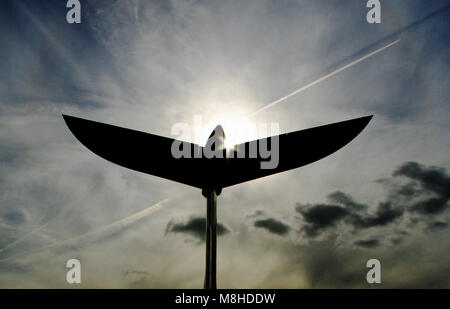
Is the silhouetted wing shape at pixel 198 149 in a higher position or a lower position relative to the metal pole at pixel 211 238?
higher

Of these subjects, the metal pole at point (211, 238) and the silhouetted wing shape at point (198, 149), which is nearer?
the silhouetted wing shape at point (198, 149)

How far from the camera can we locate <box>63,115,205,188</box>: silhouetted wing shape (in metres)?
8.26

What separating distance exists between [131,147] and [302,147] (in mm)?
5509

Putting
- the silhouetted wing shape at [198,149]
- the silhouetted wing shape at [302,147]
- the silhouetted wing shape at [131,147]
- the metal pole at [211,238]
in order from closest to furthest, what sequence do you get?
the silhouetted wing shape at [131,147] < the silhouetted wing shape at [198,149] < the silhouetted wing shape at [302,147] < the metal pole at [211,238]

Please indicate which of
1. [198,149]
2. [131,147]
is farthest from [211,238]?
[131,147]

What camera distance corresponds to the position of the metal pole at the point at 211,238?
11219 mm

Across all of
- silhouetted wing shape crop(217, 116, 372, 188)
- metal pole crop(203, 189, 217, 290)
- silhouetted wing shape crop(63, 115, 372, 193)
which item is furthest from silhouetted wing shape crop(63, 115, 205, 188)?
metal pole crop(203, 189, 217, 290)

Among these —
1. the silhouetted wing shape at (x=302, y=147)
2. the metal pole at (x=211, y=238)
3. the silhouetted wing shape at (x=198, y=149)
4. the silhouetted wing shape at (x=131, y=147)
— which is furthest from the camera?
the metal pole at (x=211, y=238)

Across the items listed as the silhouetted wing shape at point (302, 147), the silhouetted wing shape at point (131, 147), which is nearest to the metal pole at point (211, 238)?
the silhouetted wing shape at point (302, 147)

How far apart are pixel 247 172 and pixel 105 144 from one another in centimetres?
596

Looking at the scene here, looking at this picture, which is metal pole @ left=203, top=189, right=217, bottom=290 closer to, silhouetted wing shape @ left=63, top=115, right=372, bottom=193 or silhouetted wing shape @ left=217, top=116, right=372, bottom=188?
silhouetted wing shape @ left=63, top=115, right=372, bottom=193

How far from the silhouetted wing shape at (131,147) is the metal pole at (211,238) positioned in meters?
2.20

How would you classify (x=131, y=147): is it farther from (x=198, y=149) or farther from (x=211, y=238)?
(x=211, y=238)

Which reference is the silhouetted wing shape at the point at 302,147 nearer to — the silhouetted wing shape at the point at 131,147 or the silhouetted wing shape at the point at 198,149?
the silhouetted wing shape at the point at 198,149
